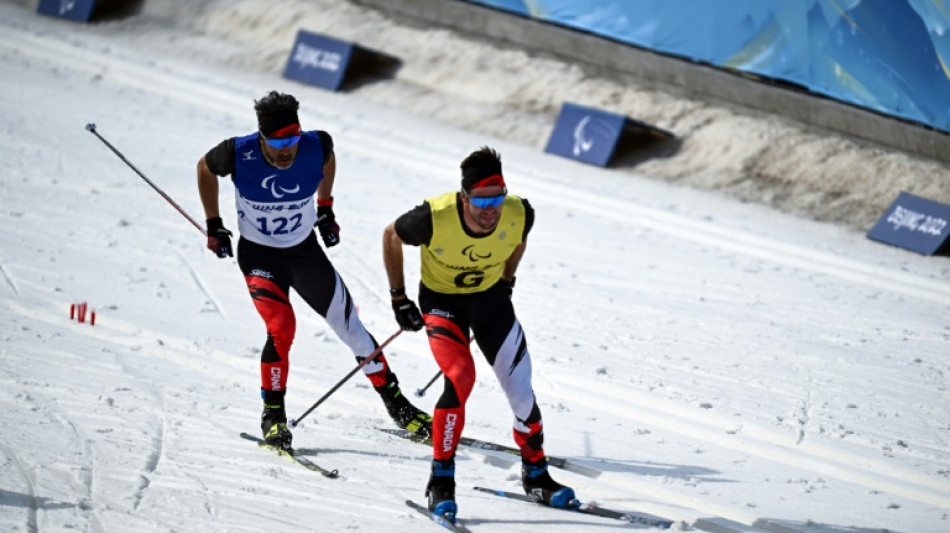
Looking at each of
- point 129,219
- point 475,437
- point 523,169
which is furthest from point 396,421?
point 523,169

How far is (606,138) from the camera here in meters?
16.5

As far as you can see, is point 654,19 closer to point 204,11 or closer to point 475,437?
point 204,11

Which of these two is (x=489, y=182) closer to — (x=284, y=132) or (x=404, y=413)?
(x=284, y=132)

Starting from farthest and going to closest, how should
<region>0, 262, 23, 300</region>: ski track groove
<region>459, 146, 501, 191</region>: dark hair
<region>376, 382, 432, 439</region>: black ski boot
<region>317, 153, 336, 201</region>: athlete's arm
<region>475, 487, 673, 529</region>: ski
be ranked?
1. <region>0, 262, 23, 300</region>: ski track groove
2. <region>376, 382, 432, 439</region>: black ski boot
3. <region>317, 153, 336, 201</region>: athlete's arm
4. <region>475, 487, 673, 529</region>: ski
5. <region>459, 146, 501, 191</region>: dark hair

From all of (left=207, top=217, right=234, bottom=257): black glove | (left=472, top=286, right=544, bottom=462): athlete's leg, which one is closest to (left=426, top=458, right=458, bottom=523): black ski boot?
(left=472, top=286, right=544, bottom=462): athlete's leg

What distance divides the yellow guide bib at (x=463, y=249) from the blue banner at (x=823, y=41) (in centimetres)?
1025

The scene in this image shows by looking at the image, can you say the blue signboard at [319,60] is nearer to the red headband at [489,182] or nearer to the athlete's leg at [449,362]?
the athlete's leg at [449,362]

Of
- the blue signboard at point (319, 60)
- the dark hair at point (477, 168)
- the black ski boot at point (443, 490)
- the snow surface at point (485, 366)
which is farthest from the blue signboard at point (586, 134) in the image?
the black ski boot at point (443, 490)

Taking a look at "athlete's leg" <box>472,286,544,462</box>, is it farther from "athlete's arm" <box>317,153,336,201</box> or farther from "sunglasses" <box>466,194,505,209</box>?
"athlete's arm" <box>317,153,336,201</box>

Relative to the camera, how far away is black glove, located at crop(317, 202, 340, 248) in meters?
7.23

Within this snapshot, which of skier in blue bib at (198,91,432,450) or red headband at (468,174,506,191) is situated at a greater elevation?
red headband at (468,174,506,191)

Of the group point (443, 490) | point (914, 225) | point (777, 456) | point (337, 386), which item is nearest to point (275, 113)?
point (337, 386)

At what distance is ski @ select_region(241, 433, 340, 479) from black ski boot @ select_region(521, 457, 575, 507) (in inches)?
42.9

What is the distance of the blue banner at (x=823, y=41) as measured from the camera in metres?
14.4
